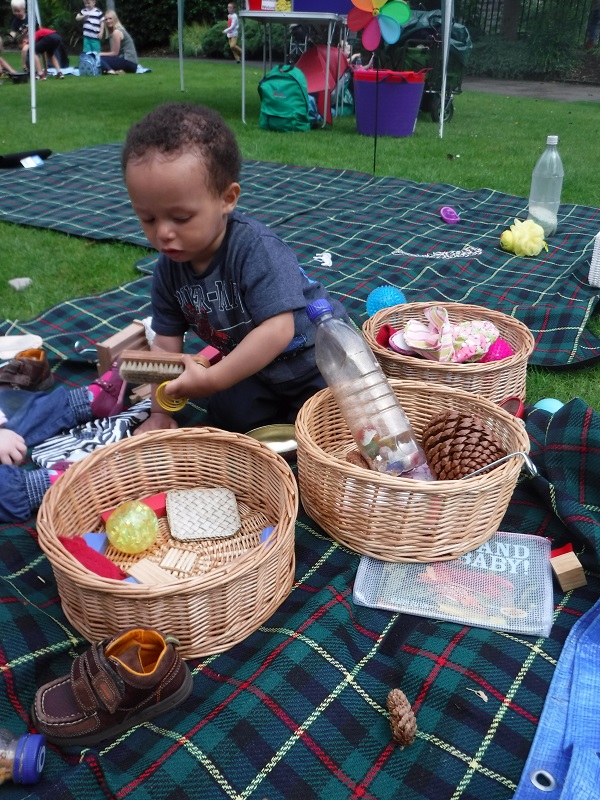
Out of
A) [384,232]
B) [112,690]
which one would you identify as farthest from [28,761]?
[384,232]

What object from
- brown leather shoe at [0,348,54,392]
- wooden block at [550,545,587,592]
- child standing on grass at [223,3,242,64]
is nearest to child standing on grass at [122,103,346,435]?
brown leather shoe at [0,348,54,392]

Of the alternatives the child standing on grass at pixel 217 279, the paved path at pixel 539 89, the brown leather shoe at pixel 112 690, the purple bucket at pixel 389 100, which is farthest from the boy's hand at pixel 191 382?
the paved path at pixel 539 89

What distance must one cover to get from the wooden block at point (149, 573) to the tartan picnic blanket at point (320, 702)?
6.5 inches

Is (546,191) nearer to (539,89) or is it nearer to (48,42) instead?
(539,89)

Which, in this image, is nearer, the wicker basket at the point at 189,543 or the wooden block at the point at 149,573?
the wicker basket at the point at 189,543

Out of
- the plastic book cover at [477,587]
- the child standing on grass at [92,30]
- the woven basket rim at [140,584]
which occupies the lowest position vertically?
the plastic book cover at [477,587]

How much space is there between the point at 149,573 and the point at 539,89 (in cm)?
1237

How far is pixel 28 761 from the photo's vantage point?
1.12 meters

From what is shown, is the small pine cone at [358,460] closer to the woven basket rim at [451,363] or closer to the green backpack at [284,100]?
the woven basket rim at [451,363]

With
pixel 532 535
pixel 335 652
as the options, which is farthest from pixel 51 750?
pixel 532 535

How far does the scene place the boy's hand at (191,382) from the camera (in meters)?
1.80

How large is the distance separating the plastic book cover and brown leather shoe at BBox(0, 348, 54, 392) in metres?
1.25

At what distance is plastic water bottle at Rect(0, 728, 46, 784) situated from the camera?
1.12 m

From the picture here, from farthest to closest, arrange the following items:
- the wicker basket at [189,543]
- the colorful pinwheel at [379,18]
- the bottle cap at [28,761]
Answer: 1. the colorful pinwheel at [379,18]
2. the wicker basket at [189,543]
3. the bottle cap at [28,761]
